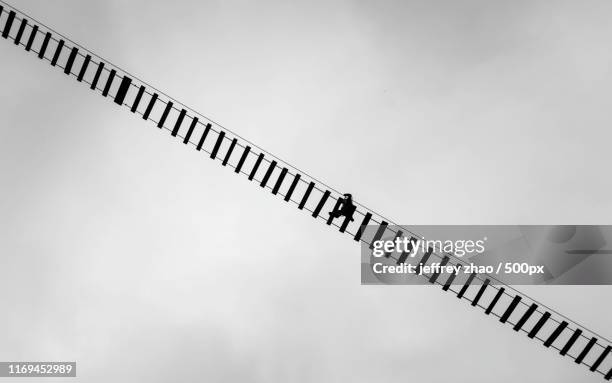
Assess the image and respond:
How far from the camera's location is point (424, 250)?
1593cm

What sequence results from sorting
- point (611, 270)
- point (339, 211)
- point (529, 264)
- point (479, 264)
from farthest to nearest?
point (611, 270) < point (529, 264) < point (479, 264) < point (339, 211)

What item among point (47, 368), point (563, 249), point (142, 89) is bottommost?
point (47, 368)

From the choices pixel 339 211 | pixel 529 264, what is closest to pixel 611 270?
pixel 529 264

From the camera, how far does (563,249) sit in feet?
78.1

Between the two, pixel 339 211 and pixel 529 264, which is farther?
pixel 529 264

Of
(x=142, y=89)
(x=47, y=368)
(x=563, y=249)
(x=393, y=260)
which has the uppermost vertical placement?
(x=563, y=249)

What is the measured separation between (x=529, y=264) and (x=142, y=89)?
14084 mm

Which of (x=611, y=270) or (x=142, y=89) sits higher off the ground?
(x=611, y=270)

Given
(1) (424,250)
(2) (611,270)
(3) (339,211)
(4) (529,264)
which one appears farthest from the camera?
(2) (611,270)

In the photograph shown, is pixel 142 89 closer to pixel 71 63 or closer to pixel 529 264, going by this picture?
pixel 71 63

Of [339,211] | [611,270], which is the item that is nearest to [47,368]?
[339,211]

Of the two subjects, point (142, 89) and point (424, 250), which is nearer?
point (424, 250)

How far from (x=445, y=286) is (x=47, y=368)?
775 inches

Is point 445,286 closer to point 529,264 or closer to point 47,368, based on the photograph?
point 529,264
